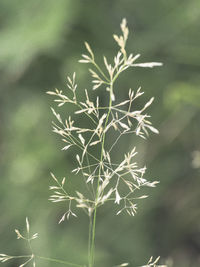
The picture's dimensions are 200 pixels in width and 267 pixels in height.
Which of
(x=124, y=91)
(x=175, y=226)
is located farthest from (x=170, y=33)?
(x=175, y=226)

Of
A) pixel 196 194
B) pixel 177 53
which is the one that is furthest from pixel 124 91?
pixel 196 194

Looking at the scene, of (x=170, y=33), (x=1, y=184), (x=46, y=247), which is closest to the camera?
(x=46, y=247)

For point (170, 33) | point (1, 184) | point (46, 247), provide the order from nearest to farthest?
point (46, 247) → point (1, 184) → point (170, 33)

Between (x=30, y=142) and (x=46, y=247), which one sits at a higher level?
(x=30, y=142)

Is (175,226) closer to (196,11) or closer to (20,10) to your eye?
(196,11)

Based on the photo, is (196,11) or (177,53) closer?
(196,11)

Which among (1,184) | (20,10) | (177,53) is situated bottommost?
(1,184)
